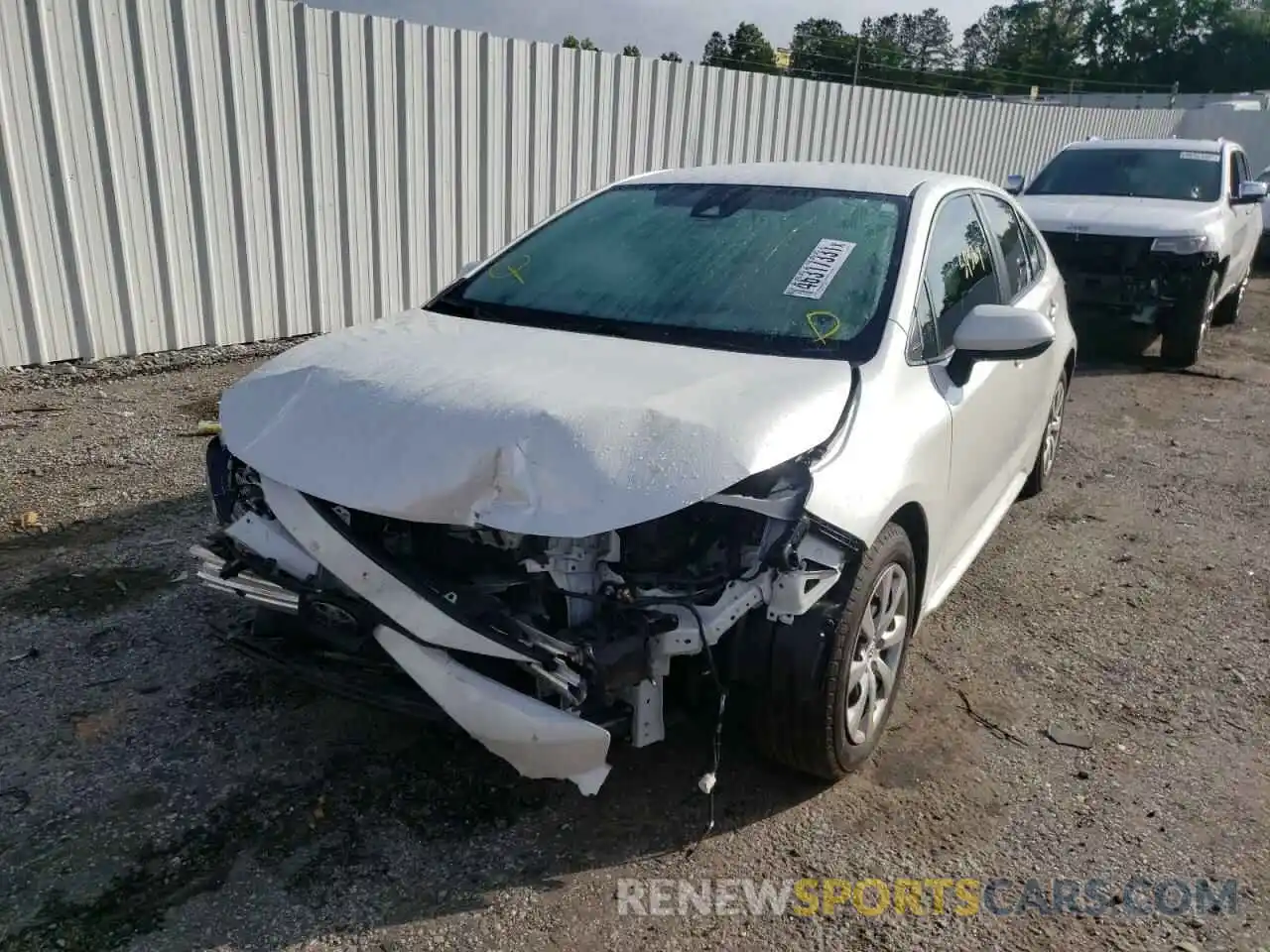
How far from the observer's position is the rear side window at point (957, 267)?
346 cm

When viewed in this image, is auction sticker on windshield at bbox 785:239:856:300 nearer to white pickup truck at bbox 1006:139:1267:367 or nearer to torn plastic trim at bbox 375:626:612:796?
torn plastic trim at bbox 375:626:612:796

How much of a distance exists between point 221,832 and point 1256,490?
5724 mm

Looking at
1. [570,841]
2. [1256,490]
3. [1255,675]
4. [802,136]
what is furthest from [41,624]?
[802,136]

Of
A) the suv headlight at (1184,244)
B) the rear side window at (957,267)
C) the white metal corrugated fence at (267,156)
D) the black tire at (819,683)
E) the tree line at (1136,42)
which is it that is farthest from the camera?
the tree line at (1136,42)

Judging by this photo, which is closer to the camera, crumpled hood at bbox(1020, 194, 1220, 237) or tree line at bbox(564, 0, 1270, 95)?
crumpled hood at bbox(1020, 194, 1220, 237)

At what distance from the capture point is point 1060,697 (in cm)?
357

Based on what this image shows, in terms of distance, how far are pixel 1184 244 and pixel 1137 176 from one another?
5.79ft

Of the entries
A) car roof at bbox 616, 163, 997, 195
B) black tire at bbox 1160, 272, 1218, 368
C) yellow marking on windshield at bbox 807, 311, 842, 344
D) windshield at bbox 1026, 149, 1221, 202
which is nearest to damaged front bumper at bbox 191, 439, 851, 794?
yellow marking on windshield at bbox 807, 311, 842, 344

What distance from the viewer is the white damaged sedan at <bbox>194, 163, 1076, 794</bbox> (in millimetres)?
2412

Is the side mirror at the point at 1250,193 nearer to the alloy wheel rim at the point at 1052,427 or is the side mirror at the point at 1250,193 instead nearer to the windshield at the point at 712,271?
the alloy wheel rim at the point at 1052,427

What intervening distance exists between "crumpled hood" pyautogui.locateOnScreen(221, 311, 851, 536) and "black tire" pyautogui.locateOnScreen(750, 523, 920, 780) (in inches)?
17.6

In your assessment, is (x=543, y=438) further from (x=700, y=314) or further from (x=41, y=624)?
(x=41, y=624)

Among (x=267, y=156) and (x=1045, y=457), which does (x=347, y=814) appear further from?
(x=267, y=156)

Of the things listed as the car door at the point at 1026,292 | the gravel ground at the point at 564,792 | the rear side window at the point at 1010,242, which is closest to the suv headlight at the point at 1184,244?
the car door at the point at 1026,292
